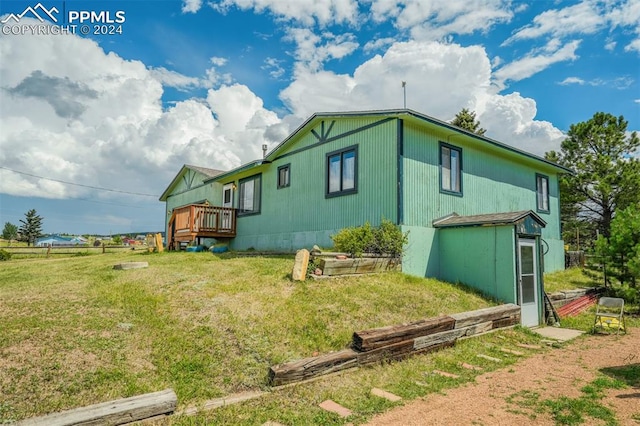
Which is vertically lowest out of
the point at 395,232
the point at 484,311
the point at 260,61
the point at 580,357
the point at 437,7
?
the point at 580,357

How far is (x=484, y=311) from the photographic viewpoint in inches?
286

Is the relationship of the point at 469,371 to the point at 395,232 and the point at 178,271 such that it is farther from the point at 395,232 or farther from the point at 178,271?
the point at 178,271

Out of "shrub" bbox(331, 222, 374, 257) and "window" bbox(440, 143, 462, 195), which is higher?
"window" bbox(440, 143, 462, 195)

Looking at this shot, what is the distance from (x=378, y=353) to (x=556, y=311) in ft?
21.1

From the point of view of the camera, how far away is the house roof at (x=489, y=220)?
28.1 feet

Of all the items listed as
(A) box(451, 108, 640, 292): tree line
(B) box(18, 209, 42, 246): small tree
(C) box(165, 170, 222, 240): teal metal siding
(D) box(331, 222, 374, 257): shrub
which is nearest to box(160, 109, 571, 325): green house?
(D) box(331, 222, 374, 257): shrub

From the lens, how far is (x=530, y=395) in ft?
14.5

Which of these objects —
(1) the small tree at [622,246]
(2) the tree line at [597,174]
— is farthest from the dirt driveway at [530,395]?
(2) the tree line at [597,174]

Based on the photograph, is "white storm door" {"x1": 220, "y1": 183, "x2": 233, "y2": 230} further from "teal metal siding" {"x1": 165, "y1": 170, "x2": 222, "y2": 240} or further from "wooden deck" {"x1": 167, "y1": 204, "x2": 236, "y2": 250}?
"teal metal siding" {"x1": 165, "y1": 170, "x2": 222, "y2": 240}

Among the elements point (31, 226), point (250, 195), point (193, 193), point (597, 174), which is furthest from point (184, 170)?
point (31, 226)

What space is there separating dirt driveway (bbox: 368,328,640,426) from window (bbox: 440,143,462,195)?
19.5ft

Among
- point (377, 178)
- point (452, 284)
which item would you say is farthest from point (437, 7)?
point (452, 284)

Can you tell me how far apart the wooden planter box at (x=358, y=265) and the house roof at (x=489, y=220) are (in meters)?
1.97

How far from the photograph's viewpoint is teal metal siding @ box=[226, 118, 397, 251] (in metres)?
10.4
